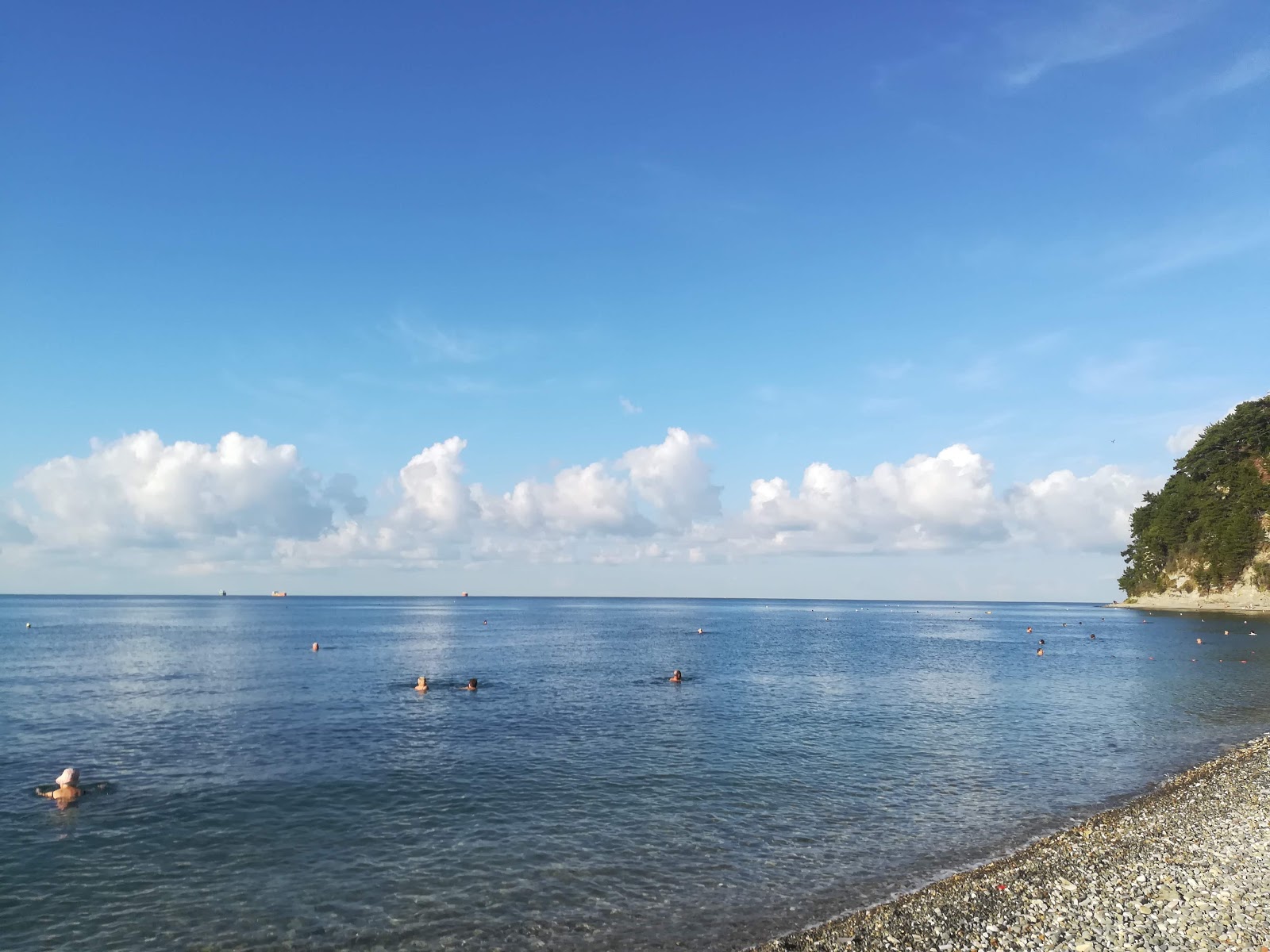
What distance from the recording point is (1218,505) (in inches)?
5812

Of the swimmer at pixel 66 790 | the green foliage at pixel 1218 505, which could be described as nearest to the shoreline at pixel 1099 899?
the swimmer at pixel 66 790

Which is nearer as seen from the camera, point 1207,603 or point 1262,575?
point 1262,575

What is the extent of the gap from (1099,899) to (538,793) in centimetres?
1861

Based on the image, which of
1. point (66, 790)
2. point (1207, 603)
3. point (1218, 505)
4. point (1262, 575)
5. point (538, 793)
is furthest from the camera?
point (1207, 603)

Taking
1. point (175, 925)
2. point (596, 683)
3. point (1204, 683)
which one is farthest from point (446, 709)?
point (1204, 683)

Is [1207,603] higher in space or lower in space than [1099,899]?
lower

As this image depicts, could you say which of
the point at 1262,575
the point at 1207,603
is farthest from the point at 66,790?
the point at 1207,603

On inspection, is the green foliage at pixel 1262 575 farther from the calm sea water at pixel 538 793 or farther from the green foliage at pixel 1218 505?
the calm sea water at pixel 538 793

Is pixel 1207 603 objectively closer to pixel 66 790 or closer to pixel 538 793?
pixel 538 793

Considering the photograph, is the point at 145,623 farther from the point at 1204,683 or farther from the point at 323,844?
the point at 1204,683

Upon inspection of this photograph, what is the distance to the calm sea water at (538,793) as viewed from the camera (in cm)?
1855

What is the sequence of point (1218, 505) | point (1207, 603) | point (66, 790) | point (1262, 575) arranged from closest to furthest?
point (66, 790) < point (1262, 575) < point (1218, 505) < point (1207, 603)

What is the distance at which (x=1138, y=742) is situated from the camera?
124 feet

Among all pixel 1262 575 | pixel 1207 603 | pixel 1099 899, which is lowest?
pixel 1207 603
